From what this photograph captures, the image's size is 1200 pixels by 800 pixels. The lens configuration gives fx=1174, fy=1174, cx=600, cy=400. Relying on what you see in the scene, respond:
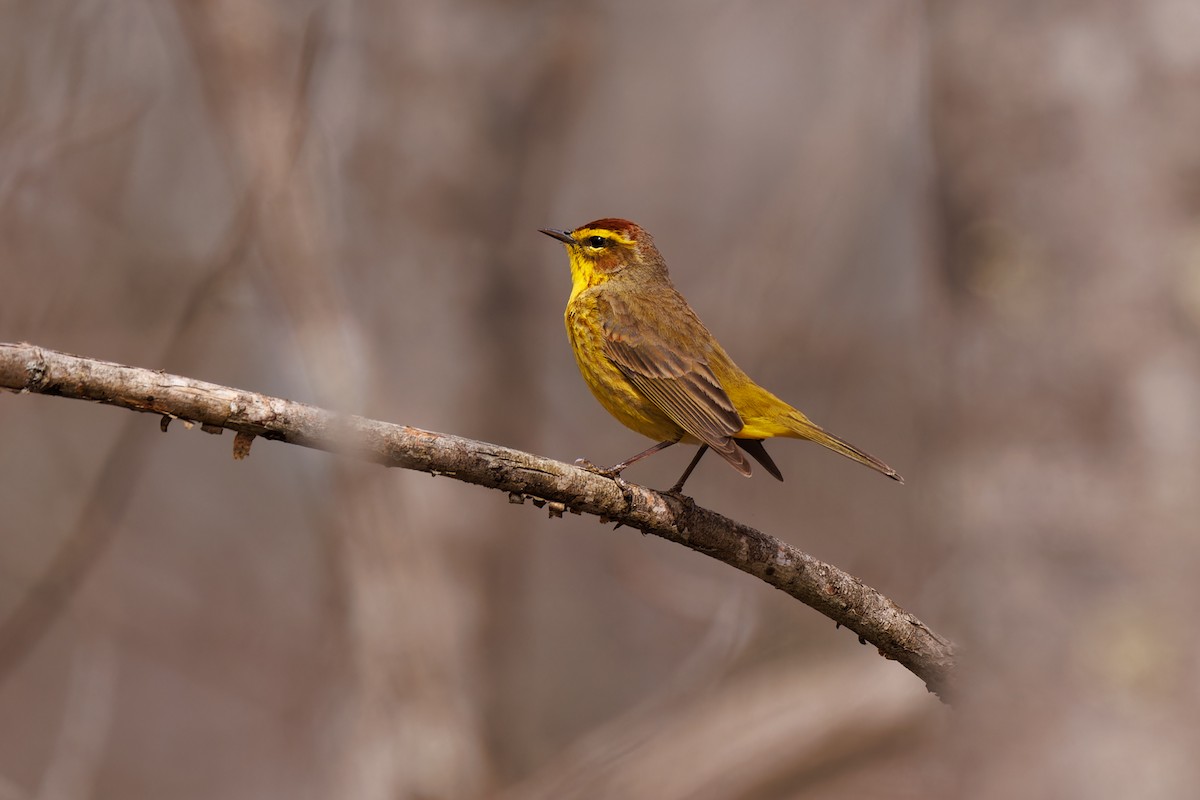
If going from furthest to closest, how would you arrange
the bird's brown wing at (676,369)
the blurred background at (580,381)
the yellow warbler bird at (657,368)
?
1. the yellow warbler bird at (657,368)
2. the bird's brown wing at (676,369)
3. the blurred background at (580,381)

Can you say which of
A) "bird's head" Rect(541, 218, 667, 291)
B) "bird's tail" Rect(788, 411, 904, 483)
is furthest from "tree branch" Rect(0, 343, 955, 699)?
"bird's head" Rect(541, 218, 667, 291)

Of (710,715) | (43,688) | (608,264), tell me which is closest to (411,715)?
(710,715)

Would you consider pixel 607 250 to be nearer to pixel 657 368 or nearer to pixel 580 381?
pixel 657 368

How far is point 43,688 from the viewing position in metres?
11.4

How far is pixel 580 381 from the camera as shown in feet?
40.4

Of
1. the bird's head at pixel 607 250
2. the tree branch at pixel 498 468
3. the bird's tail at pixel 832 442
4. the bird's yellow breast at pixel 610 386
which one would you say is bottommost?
the tree branch at pixel 498 468

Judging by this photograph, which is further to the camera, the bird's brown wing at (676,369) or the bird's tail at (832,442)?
the bird's tail at (832,442)

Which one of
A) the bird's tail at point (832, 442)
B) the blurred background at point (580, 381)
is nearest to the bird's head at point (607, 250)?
the bird's tail at point (832, 442)

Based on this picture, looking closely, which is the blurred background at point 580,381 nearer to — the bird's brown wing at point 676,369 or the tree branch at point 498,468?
the tree branch at point 498,468

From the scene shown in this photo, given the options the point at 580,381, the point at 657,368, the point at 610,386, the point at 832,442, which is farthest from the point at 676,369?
the point at 580,381

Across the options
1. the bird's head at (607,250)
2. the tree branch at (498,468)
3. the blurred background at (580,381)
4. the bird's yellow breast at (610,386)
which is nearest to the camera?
the tree branch at (498,468)

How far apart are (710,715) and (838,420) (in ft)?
11.4

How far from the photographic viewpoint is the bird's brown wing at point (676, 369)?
4.78 meters

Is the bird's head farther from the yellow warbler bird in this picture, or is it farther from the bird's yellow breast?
the bird's yellow breast
